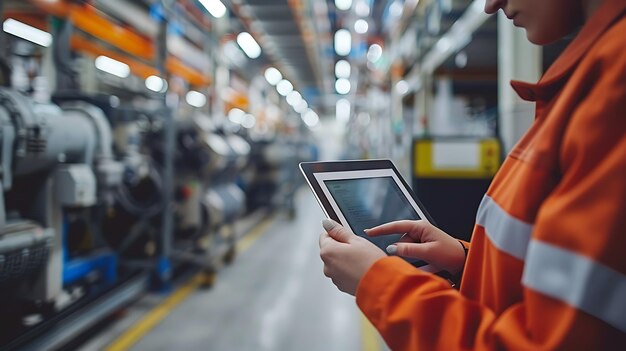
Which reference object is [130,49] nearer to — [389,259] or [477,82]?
[477,82]

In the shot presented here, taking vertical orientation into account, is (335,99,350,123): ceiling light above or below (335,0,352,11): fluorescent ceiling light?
above

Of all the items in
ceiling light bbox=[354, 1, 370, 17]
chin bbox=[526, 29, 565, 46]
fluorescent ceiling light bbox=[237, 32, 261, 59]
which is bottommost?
chin bbox=[526, 29, 565, 46]

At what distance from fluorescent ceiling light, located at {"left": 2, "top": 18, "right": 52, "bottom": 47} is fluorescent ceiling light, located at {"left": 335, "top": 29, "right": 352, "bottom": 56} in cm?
677

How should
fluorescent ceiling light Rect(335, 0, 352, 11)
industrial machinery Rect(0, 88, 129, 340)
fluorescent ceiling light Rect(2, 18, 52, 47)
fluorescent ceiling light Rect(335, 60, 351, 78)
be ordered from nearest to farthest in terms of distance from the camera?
industrial machinery Rect(0, 88, 129, 340), fluorescent ceiling light Rect(2, 18, 52, 47), fluorescent ceiling light Rect(335, 0, 352, 11), fluorescent ceiling light Rect(335, 60, 351, 78)

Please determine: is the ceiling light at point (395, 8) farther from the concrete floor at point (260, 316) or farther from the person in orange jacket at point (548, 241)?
the person in orange jacket at point (548, 241)

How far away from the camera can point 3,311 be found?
8.81 ft

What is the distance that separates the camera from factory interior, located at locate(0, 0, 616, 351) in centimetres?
264

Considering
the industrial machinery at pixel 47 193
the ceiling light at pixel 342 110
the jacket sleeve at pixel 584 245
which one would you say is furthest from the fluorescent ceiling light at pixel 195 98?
the ceiling light at pixel 342 110

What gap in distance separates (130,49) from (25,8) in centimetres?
178

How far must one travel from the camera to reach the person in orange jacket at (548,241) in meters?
0.59

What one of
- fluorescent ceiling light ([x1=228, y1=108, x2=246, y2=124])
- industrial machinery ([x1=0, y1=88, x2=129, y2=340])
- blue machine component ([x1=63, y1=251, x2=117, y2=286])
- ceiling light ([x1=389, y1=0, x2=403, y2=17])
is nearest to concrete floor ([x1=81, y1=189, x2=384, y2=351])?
blue machine component ([x1=63, y1=251, x2=117, y2=286])

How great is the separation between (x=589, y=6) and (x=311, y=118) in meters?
25.2

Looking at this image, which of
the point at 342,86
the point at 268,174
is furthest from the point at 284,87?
the point at 268,174

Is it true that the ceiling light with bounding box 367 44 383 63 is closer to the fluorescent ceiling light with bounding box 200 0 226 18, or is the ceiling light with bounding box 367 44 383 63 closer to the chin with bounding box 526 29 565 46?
the fluorescent ceiling light with bounding box 200 0 226 18
